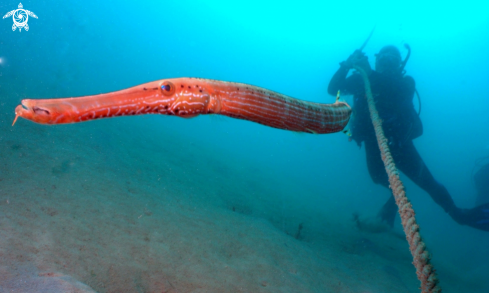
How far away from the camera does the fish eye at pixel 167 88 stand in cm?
143

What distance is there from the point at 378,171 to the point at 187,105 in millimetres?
10435

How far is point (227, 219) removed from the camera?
19.3 ft

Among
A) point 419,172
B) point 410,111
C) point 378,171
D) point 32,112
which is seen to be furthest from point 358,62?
point 32,112

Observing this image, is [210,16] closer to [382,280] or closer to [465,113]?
[465,113]

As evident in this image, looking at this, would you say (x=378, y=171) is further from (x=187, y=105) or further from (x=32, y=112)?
(x=32, y=112)

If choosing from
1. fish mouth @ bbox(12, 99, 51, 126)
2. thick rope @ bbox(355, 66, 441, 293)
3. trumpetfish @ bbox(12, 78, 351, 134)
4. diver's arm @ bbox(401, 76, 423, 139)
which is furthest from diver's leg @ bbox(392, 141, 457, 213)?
fish mouth @ bbox(12, 99, 51, 126)

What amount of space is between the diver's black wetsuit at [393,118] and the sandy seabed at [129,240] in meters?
3.32

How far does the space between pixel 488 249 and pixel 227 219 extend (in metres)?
20.1

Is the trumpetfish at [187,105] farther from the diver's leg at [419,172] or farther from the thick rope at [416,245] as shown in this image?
the diver's leg at [419,172]

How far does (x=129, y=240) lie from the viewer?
149 inches

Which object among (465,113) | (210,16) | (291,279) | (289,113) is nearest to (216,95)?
(289,113)

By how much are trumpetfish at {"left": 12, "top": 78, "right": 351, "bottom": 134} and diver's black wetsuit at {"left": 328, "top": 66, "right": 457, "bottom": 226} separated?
20.7 feet

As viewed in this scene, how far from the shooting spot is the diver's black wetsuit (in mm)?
7806

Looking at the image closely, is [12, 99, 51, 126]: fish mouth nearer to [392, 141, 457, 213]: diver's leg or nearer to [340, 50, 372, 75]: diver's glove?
[340, 50, 372, 75]: diver's glove
